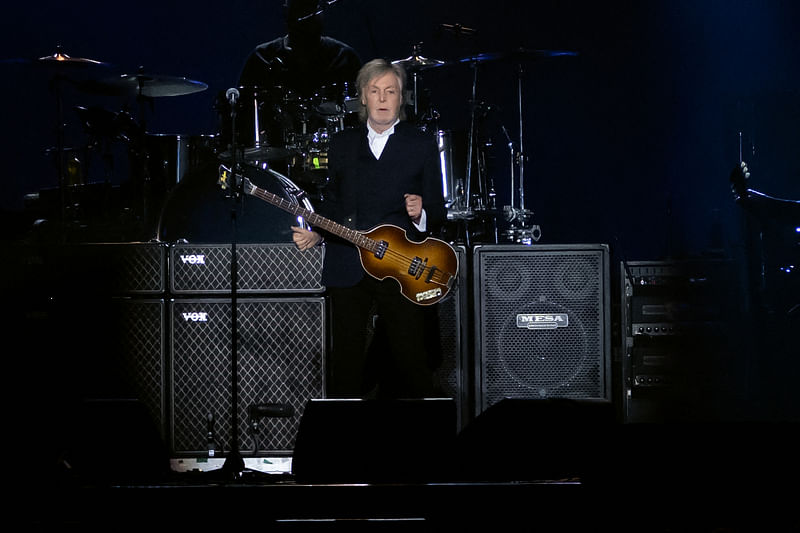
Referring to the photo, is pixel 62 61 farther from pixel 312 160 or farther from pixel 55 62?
pixel 312 160

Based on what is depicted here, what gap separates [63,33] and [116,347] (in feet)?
19.2

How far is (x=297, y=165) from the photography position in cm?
712

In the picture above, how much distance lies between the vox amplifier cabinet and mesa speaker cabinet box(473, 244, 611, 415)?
45.8 inches

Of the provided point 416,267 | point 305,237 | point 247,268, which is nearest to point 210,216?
point 247,268

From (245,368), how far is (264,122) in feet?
8.59

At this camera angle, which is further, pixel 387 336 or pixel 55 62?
pixel 55 62

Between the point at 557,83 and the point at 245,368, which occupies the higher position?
the point at 557,83

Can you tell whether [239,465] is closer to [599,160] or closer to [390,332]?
[390,332]

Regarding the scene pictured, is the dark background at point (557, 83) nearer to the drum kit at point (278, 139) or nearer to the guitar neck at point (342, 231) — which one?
the drum kit at point (278, 139)

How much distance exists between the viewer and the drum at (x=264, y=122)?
6.74m

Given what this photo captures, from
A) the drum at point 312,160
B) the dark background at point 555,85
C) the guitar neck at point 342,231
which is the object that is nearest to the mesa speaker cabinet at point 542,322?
the guitar neck at point 342,231

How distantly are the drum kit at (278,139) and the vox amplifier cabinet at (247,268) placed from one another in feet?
3.13

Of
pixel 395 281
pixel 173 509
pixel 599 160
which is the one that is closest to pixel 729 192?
pixel 599 160

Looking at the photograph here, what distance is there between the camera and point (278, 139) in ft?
23.5
